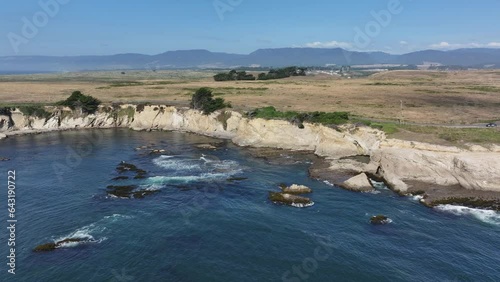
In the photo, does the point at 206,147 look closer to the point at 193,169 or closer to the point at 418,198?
the point at 193,169

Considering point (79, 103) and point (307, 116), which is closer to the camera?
point (307, 116)

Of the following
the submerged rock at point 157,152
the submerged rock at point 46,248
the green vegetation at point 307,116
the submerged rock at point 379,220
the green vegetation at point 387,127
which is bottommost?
the submerged rock at point 46,248

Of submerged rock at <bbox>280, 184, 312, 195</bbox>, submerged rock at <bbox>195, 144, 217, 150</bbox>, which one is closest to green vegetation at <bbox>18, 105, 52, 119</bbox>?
submerged rock at <bbox>195, 144, 217, 150</bbox>

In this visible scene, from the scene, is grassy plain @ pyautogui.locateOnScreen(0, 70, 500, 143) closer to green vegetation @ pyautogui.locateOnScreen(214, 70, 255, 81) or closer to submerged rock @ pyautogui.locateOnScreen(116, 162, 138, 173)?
submerged rock @ pyautogui.locateOnScreen(116, 162, 138, 173)

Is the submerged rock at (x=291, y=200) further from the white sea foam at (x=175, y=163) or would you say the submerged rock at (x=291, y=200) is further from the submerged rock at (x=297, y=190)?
the white sea foam at (x=175, y=163)

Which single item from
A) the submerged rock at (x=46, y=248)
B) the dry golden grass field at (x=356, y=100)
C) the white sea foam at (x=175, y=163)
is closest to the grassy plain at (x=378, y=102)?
the dry golden grass field at (x=356, y=100)

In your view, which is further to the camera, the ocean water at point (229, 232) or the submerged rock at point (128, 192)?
the submerged rock at point (128, 192)

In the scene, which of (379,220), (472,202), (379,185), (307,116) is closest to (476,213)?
(472,202)
